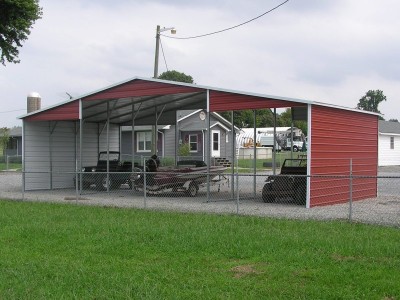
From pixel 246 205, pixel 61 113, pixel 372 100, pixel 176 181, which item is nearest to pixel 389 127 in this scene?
→ pixel 176 181

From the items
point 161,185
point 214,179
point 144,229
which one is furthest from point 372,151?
point 144,229

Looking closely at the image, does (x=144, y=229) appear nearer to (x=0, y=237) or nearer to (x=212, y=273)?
(x=0, y=237)

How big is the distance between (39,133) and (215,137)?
23944mm

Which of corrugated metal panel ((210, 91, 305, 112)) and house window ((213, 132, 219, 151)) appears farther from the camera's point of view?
house window ((213, 132, 219, 151))

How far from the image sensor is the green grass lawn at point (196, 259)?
6.56 meters

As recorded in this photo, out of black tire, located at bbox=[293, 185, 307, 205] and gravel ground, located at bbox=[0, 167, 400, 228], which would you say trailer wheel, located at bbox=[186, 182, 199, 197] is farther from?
black tire, located at bbox=[293, 185, 307, 205]

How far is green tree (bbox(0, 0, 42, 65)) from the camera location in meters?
22.1

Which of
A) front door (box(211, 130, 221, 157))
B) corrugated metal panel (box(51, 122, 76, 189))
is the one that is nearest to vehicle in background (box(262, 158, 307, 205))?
corrugated metal panel (box(51, 122, 76, 189))

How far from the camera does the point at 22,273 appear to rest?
7.38m

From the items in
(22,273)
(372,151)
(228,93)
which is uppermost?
(228,93)

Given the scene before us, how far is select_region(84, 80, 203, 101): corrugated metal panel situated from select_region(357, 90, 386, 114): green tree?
86561 mm

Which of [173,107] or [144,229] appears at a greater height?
[173,107]

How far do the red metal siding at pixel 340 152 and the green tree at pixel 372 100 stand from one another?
83.9 m

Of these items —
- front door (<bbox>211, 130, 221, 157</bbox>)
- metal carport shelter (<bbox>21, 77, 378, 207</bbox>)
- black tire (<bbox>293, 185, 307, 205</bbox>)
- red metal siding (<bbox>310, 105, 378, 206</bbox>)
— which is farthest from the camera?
front door (<bbox>211, 130, 221, 157</bbox>)
